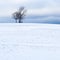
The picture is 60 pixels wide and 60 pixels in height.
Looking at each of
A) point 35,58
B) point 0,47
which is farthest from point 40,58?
point 0,47

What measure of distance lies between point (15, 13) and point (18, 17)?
1.64ft

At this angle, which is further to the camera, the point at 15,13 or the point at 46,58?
the point at 15,13

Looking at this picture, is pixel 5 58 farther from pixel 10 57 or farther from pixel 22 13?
pixel 22 13

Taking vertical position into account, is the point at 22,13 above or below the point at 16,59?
above

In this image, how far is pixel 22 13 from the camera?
53.3 ft

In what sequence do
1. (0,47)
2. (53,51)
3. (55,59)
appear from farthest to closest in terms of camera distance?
1. (0,47)
2. (53,51)
3. (55,59)

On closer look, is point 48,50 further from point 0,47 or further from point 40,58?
point 0,47

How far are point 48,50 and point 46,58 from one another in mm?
742

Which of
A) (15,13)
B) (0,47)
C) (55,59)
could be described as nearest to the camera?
(55,59)

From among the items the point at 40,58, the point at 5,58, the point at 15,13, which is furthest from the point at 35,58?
the point at 15,13

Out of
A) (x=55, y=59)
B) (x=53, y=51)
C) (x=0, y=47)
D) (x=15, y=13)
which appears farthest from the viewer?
(x=15, y=13)

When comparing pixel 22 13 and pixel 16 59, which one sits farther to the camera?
pixel 22 13

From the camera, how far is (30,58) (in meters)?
3.08

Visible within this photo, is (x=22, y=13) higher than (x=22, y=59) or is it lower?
higher
